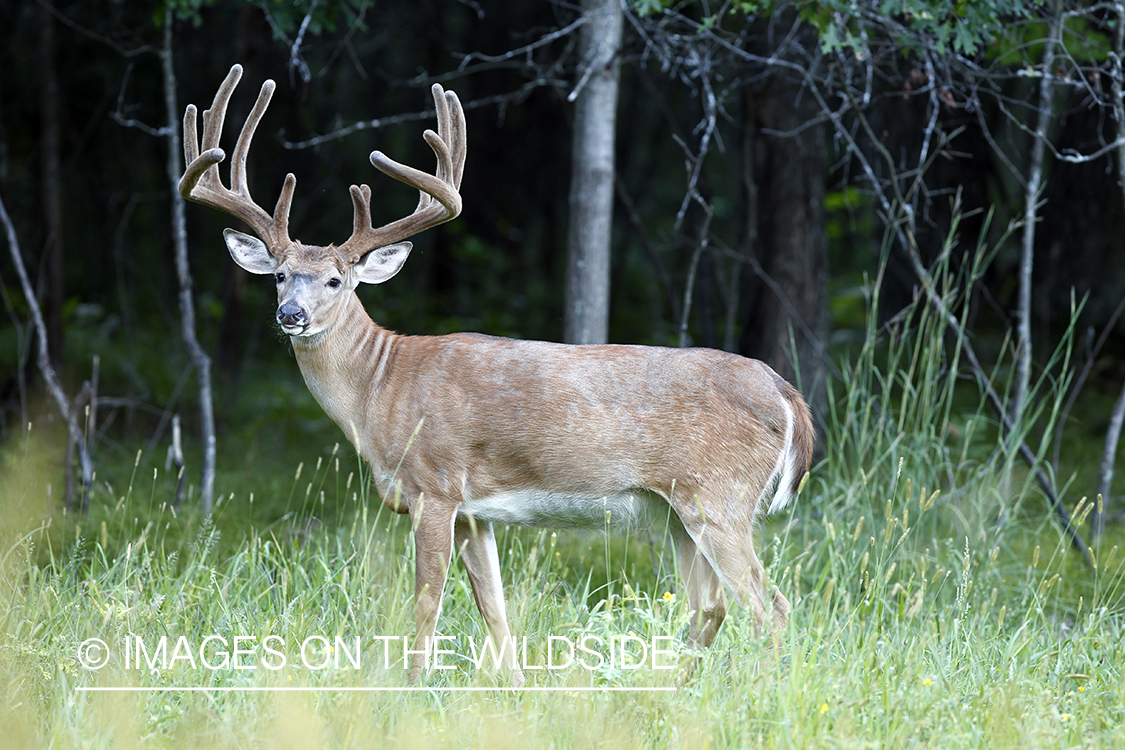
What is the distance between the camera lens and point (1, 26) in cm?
927

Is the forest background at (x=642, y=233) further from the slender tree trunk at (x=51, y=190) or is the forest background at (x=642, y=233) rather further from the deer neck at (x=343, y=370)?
the deer neck at (x=343, y=370)

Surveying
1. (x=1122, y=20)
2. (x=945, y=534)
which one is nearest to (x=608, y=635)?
(x=945, y=534)

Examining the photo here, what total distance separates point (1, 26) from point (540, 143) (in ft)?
22.6

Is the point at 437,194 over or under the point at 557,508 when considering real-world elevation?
over

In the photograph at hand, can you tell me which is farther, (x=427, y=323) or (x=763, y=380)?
(x=427, y=323)

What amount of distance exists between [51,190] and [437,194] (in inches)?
196

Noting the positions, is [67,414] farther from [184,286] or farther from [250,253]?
[250,253]

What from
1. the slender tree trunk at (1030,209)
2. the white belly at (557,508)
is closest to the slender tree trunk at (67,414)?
the white belly at (557,508)

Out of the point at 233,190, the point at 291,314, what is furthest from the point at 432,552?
the point at 233,190

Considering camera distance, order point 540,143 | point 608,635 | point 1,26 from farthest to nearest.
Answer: point 540,143, point 1,26, point 608,635

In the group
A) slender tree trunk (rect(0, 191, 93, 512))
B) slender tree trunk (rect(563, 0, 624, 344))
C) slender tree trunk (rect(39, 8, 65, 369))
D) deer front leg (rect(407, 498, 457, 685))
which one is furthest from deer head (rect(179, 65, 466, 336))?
slender tree trunk (rect(39, 8, 65, 369))

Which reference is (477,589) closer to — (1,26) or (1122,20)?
(1122,20)

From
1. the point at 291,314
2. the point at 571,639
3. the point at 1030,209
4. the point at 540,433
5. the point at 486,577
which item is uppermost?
the point at 1030,209

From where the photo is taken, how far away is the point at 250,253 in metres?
4.52
